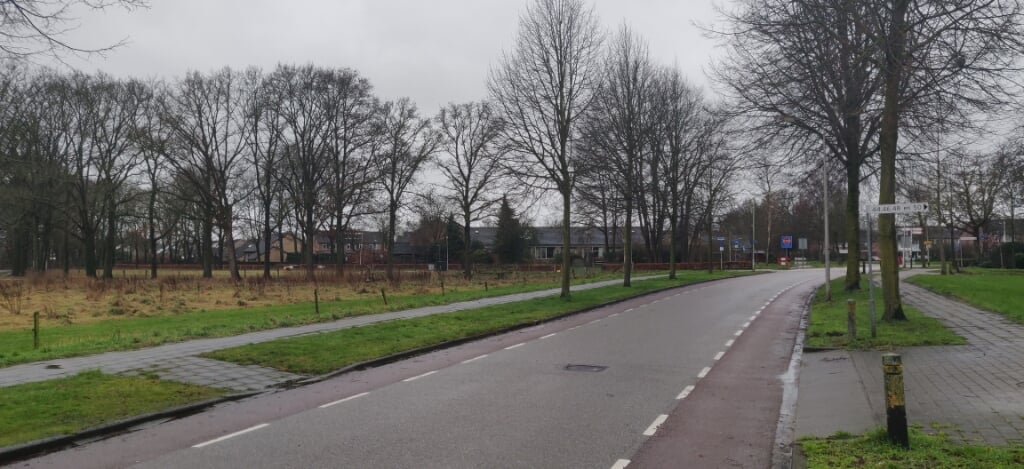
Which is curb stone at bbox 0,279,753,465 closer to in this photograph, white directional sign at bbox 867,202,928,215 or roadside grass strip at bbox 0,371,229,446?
roadside grass strip at bbox 0,371,229,446

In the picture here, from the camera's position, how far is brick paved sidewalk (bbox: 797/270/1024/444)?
6.46 meters

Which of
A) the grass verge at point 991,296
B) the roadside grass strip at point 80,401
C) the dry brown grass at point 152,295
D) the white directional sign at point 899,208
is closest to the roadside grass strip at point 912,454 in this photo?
the white directional sign at point 899,208

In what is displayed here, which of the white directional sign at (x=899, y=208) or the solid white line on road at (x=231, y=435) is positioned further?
the white directional sign at (x=899, y=208)

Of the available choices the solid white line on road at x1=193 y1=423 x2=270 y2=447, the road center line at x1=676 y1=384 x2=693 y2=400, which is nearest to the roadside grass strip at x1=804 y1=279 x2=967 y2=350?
the road center line at x1=676 y1=384 x2=693 y2=400

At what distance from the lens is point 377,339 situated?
14008mm

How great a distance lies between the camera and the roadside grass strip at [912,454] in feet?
16.6

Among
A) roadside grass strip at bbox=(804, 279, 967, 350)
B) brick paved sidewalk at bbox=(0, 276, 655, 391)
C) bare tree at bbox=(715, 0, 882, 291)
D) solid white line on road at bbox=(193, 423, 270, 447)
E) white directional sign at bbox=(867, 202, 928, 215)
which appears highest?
bare tree at bbox=(715, 0, 882, 291)

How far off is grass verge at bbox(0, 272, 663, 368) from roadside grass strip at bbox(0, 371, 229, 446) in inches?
126

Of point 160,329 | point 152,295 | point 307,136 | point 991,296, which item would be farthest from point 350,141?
point 991,296

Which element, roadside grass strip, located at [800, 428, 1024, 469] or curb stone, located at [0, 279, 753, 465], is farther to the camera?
curb stone, located at [0, 279, 753, 465]

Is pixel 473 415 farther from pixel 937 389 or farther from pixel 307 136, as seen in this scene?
pixel 307 136

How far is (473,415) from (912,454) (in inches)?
169

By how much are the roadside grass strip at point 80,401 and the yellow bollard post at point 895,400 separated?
25.5ft

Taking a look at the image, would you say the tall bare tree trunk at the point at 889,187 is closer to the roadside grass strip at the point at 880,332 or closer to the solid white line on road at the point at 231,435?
the roadside grass strip at the point at 880,332
